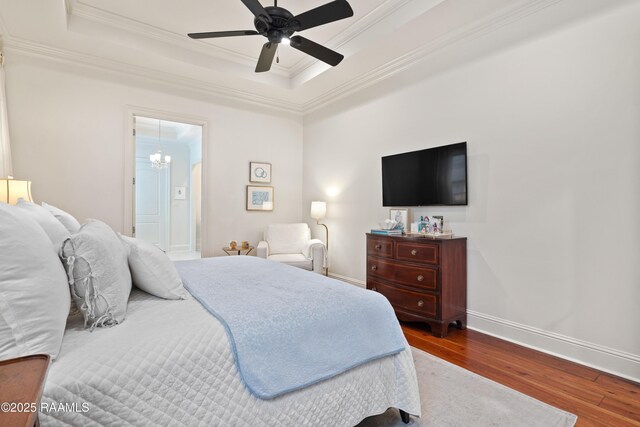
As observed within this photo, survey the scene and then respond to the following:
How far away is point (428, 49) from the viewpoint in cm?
338

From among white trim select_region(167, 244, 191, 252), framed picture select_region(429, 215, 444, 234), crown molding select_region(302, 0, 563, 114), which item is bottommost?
white trim select_region(167, 244, 191, 252)

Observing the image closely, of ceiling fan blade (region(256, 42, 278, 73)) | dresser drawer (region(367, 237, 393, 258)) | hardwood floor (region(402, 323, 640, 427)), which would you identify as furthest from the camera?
dresser drawer (region(367, 237, 393, 258))

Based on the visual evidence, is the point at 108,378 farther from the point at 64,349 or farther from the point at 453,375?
the point at 453,375

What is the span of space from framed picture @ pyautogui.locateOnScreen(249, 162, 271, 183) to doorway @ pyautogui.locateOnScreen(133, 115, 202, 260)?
289 cm

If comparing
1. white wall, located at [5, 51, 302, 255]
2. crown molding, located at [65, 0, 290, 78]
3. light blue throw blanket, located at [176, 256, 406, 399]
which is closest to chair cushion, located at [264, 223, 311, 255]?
white wall, located at [5, 51, 302, 255]

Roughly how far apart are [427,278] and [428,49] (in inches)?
94.8

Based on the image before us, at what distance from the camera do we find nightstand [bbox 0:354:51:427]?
1.55 feet

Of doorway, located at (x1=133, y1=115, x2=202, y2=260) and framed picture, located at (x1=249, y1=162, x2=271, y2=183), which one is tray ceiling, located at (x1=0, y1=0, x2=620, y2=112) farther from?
doorway, located at (x1=133, y1=115, x2=202, y2=260)

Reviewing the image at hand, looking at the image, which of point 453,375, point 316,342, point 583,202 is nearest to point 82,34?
point 316,342

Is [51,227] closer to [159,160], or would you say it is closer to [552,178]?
[552,178]

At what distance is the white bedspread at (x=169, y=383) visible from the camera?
892 mm

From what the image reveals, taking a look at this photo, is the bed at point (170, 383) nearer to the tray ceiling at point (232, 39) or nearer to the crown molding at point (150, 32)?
the tray ceiling at point (232, 39)

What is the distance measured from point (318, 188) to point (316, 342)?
154 inches

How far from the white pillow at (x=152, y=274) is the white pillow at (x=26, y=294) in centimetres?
50
